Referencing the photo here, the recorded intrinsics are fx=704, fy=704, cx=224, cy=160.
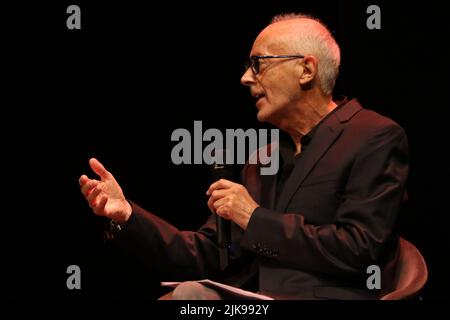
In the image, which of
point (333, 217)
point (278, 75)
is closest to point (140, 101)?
point (278, 75)

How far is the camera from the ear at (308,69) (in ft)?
7.64

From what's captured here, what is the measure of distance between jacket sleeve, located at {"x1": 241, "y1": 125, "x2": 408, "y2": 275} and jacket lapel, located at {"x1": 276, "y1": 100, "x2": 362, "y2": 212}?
0.34 feet

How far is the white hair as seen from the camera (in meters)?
2.35

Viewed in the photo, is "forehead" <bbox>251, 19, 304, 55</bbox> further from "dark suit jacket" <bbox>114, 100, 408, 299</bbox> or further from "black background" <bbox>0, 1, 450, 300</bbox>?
"black background" <bbox>0, 1, 450, 300</bbox>

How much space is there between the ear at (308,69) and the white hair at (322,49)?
29mm

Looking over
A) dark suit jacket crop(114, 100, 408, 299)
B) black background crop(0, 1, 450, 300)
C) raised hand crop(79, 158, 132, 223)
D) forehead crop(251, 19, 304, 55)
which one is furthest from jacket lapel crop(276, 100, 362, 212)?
black background crop(0, 1, 450, 300)

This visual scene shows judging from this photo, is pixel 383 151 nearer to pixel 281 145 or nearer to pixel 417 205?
pixel 281 145

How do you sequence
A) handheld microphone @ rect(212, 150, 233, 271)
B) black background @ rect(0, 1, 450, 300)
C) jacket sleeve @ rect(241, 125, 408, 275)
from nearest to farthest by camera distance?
jacket sleeve @ rect(241, 125, 408, 275) < handheld microphone @ rect(212, 150, 233, 271) < black background @ rect(0, 1, 450, 300)

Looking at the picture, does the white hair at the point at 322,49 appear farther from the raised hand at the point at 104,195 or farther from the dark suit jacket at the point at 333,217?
the raised hand at the point at 104,195

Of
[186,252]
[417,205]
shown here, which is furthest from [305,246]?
[417,205]

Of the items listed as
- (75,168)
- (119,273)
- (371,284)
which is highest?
(75,168)

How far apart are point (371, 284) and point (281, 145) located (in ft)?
2.01

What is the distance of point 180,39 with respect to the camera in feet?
9.73

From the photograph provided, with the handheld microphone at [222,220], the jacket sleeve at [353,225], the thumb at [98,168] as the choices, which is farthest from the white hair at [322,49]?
the thumb at [98,168]
